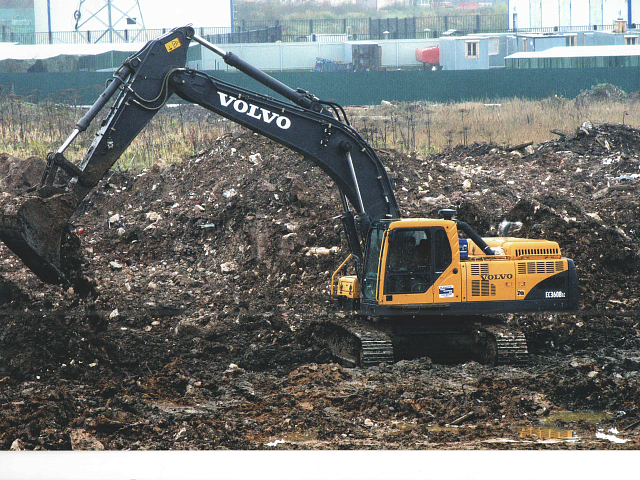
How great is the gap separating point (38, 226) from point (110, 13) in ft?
129

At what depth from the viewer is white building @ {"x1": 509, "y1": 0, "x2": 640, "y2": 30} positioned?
4759cm

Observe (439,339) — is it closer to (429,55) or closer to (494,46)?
(429,55)

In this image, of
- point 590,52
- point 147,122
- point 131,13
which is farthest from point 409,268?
point 131,13

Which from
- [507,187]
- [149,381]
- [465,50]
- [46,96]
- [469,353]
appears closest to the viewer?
[149,381]

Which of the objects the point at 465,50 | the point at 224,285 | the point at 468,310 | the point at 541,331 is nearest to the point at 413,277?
the point at 468,310

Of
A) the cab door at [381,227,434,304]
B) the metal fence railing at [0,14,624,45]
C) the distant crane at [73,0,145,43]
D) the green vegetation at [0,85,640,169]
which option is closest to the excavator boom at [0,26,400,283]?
the cab door at [381,227,434,304]

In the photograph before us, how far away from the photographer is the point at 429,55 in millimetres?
44562

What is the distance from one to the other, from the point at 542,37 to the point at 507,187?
3235 cm

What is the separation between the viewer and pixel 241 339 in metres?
9.91

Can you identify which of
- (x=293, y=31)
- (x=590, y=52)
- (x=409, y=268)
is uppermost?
(x=293, y=31)

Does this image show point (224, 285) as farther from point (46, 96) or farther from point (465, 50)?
point (465, 50)

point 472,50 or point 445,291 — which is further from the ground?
point 472,50

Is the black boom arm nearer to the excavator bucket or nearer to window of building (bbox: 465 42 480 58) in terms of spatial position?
the excavator bucket

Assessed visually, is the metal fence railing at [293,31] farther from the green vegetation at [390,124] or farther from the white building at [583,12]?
the green vegetation at [390,124]
